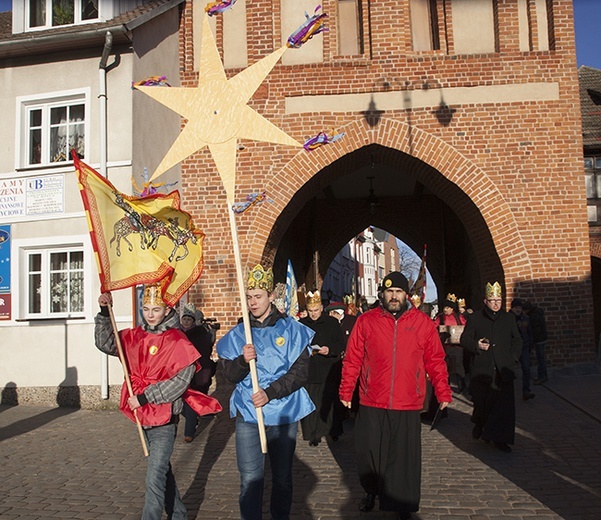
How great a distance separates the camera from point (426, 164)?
13.7 meters

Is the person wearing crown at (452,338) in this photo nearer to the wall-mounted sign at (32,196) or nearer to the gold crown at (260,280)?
the wall-mounted sign at (32,196)

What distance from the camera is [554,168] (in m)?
13.2

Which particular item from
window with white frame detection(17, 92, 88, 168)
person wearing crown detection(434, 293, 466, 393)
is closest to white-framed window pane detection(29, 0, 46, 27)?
window with white frame detection(17, 92, 88, 168)

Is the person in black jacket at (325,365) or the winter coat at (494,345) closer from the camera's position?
the winter coat at (494,345)

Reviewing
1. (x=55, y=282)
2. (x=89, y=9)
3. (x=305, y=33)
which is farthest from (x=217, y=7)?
(x=89, y=9)

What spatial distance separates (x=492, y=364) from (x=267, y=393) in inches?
163

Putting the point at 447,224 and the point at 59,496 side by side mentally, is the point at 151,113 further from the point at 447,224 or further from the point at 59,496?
the point at 447,224

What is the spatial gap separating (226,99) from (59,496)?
11.9ft

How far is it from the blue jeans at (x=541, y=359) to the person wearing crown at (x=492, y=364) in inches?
191

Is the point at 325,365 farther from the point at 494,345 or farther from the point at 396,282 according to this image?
the point at 396,282

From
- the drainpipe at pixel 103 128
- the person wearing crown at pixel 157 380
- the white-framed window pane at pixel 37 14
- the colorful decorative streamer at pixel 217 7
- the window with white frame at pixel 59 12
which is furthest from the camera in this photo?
the white-framed window pane at pixel 37 14

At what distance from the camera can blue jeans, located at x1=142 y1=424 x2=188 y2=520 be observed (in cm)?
421

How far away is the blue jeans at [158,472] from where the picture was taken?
13.8 feet

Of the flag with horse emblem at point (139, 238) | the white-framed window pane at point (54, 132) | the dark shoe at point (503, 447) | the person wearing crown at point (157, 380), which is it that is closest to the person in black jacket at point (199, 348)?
the flag with horse emblem at point (139, 238)
